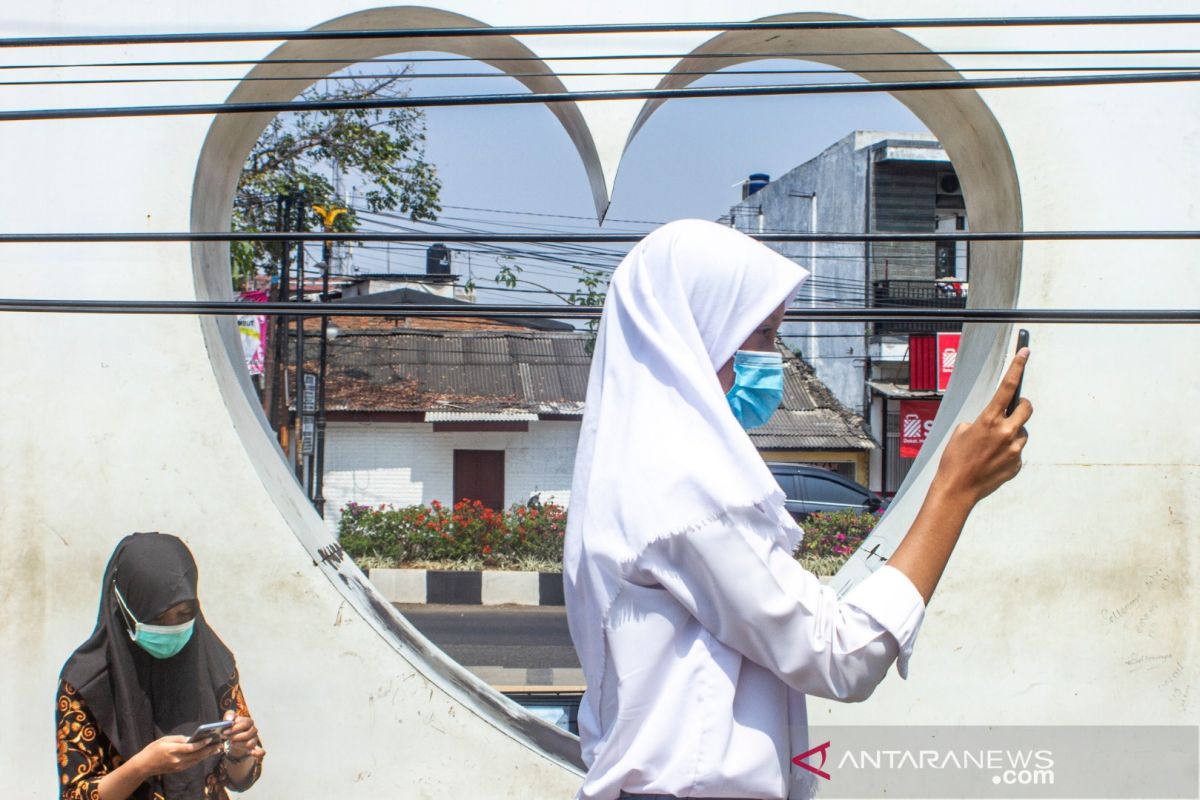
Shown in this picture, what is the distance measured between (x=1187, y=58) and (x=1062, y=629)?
169 cm

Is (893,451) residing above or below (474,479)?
above

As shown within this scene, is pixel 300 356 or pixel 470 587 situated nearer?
pixel 470 587

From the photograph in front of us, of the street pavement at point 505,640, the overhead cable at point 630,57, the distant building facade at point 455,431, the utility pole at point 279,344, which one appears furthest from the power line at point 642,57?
the distant building facade at point 455,431

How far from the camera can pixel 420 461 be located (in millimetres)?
17688

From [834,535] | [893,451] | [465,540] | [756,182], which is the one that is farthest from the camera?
[756,182]

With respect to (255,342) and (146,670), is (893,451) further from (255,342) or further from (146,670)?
(146,670)

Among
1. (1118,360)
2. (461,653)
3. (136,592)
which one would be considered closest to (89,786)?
(136,592)

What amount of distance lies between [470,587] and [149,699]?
30.4 feet

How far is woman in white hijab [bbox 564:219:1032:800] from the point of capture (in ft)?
4.46

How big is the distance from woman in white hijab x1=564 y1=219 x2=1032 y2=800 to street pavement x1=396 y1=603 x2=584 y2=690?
6.58 meters

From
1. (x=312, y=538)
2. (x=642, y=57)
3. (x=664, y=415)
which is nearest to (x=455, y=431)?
(x=312, y=538)

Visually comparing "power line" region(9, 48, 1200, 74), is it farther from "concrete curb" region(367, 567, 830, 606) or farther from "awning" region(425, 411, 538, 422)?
"awning" region(425, 411, 538, 422)

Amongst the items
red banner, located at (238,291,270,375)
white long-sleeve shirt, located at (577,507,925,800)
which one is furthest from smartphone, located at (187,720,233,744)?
red banner, located at (238,291,270,375)

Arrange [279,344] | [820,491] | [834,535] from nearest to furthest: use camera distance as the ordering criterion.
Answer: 1. [834,535]
2. [279,344]
3. [820,491]
